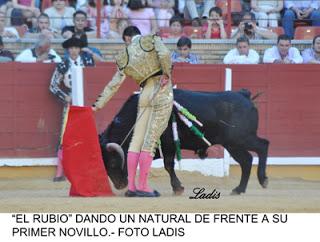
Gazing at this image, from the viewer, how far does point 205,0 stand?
518 inches

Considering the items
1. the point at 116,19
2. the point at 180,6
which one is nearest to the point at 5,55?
the point at 116,19

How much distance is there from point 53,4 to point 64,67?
1.66 m

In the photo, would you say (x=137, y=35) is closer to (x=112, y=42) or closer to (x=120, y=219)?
(x=120, y=219)

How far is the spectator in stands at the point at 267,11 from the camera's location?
43.2ft

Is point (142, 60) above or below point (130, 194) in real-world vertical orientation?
above

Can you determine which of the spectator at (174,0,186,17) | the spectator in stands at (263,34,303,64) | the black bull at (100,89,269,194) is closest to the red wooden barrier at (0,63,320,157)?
the spectator in stands at (263,34,303,64)

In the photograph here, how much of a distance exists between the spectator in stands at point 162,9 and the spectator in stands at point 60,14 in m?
0.97

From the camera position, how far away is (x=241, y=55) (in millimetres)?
12117

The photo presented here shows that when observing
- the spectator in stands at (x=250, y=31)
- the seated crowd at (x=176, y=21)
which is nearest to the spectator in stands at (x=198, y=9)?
the seated crowd at (x=176, y=21)

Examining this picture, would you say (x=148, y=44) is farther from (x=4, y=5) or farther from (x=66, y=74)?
(x=4, y=5)

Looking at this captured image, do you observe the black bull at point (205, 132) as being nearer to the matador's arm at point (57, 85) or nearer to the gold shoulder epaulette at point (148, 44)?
the gold shoulder epaulette at point (148, 44)

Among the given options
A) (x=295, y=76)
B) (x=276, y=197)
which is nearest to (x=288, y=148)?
(x=295, y=76)

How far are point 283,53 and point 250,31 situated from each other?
79 cm

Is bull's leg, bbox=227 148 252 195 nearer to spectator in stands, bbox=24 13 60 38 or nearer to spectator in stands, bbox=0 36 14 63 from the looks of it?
spectator in stands, bbox=0 36 14 63
